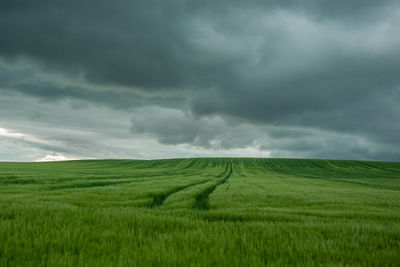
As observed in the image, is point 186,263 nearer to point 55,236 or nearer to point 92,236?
point 92,236

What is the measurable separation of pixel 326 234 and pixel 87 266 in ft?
15.7

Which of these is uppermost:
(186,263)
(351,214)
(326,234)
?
(186,263)

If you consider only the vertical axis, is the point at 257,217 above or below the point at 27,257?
below

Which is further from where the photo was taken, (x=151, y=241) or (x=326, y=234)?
(x=326, y=234)

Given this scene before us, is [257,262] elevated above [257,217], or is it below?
above

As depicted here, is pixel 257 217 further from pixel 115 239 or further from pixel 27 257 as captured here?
pixel 27 257

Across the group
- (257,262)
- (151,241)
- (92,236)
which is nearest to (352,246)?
(257,262)

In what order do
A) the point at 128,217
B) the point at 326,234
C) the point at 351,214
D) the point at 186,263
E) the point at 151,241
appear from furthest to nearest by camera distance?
the point at 351,214, the point at 128,217, the point at 326,234, the point at 151,241, the point at 186,263

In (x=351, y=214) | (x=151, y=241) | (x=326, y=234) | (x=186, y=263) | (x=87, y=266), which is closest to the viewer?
(x=87, y=266)

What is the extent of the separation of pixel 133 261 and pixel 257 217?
541 cm

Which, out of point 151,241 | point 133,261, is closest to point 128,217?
point 151,241

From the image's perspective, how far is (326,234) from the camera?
4723 mm

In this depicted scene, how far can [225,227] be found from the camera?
5.00 m

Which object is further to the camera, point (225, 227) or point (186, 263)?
point (225, 227)
